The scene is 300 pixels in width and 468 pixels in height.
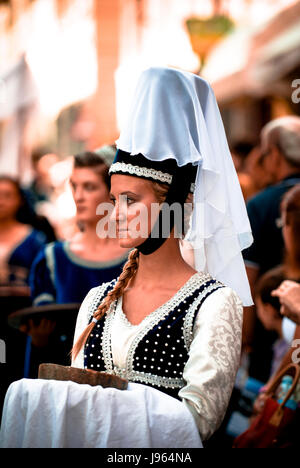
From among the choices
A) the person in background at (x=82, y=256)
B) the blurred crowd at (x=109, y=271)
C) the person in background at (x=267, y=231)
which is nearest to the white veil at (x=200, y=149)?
the blurred crowd at (x=109, y=271)

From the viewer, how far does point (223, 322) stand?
1972 mm

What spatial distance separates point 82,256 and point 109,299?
65.8 inches

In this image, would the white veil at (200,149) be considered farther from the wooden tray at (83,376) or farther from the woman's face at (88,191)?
the woman's face at (88,191)

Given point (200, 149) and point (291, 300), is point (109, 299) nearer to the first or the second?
point (200, 149)

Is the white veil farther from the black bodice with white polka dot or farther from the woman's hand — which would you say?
the woman's hand

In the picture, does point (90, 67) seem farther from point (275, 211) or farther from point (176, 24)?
point (275, 211)

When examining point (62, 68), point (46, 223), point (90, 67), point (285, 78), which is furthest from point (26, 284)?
point (90, 67)

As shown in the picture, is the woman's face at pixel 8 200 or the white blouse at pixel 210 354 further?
the woman's face at pixel 8 200

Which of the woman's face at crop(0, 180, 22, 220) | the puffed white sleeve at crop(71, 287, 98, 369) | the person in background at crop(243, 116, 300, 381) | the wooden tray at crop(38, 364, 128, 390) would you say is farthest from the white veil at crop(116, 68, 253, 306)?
the woman's face at crop(0, 180, 22, 220)

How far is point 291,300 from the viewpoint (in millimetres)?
2951

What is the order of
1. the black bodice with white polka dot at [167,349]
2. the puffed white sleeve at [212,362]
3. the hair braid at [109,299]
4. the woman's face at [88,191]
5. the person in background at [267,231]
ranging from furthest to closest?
the person in background at [267,231] < the woman's face at [88,191] < the hair braid at [109,299] < the black bodice with white polka dot at [167,349] < the puffed white sleeve at [212,362]

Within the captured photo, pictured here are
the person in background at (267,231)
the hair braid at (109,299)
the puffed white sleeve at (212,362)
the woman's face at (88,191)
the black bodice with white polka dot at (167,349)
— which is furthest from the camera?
the person in background at (267,231)

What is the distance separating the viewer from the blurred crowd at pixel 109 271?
3.10 m

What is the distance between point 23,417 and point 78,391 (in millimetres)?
167
